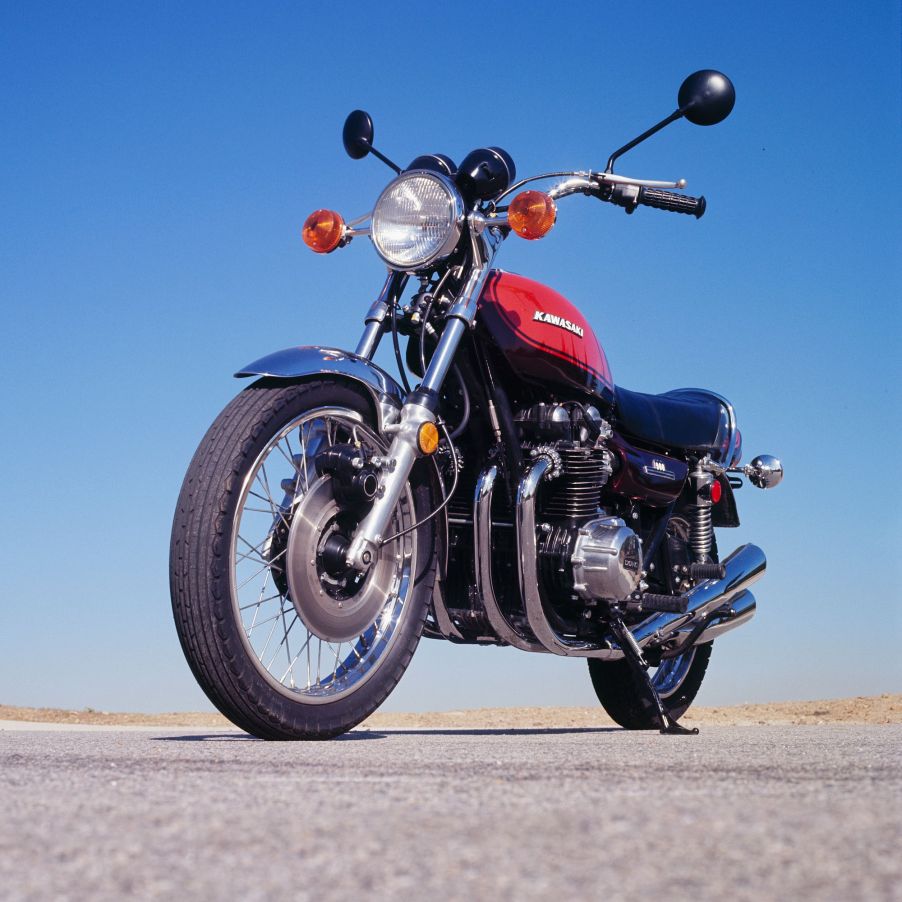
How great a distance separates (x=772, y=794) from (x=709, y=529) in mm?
3730

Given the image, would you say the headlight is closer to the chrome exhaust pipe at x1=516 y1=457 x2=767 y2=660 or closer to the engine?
the engine

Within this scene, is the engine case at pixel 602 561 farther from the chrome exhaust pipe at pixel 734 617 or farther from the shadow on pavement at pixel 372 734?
the chrome exhaust pipe at pixel 734 617

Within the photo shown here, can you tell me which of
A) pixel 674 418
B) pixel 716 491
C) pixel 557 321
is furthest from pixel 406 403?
pixel 716 491

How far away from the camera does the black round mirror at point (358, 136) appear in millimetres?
4359

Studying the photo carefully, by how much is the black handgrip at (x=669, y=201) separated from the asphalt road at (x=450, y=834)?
275cm

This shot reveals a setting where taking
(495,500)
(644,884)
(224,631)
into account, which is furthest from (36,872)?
(495,500)

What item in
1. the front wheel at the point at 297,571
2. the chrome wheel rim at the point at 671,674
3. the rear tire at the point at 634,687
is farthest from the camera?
the chrome wheel rim at the point at 671,674

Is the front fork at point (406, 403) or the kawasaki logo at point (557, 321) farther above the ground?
the kawasaki logo at point (557, 321)

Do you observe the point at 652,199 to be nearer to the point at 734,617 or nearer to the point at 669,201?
the point at 669,201

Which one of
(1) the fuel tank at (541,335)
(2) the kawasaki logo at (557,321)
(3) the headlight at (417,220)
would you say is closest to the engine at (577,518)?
(1) the fuel tank at (541,335)

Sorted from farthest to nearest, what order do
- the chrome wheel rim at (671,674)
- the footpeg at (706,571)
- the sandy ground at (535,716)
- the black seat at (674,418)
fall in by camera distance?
the sandy ground at (535,716)
the chrome wheel rim at (671,674)
the footpeg at (706,571)
the black seat at (674,418)

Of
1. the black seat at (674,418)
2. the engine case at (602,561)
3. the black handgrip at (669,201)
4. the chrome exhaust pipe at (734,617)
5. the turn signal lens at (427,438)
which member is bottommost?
the chrome exhaust pipe at (734,617)

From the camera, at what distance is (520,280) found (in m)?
4.12

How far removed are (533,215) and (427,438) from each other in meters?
0.86
